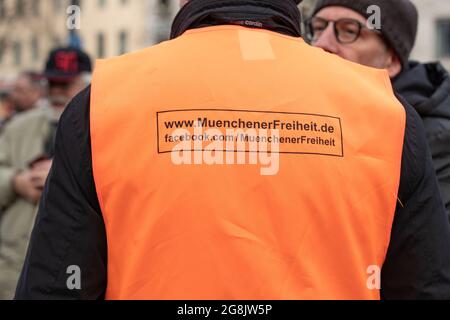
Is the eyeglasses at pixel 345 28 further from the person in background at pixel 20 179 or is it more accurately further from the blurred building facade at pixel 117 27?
the blurred building facade at pixel 117 27

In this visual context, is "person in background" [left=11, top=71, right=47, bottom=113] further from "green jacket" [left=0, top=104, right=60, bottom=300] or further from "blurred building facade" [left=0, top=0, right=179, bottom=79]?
"blurred building facade" [left=0, top=0, right=179, bottom=79]

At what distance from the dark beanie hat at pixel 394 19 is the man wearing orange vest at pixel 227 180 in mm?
1557

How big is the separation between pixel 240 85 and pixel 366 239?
0.49m

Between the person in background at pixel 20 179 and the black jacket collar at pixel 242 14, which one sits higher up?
the person in background at pixel 20 179

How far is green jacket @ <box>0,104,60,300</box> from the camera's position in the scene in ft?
18.6

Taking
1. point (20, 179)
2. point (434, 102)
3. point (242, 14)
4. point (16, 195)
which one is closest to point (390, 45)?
point (434, 102)

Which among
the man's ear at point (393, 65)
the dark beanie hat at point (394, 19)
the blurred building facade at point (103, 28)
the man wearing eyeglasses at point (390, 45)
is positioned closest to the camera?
the man wearing eyeglasses at point (390, 45)

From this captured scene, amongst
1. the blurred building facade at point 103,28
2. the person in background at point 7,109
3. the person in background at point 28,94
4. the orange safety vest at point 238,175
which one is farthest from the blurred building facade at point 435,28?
the orange safety vest at point 238,175

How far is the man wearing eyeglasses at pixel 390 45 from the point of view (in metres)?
3.72

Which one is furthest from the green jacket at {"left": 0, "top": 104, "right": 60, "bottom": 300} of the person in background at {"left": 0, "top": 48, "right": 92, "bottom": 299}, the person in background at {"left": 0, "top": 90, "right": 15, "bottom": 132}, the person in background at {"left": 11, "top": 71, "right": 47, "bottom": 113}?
the person in background at {"left": 11, "top": 71, "right": 47, "bottom": 113}

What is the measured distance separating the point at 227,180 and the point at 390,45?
1.99 m

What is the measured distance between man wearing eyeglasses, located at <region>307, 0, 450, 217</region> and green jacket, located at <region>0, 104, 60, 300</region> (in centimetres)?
245
